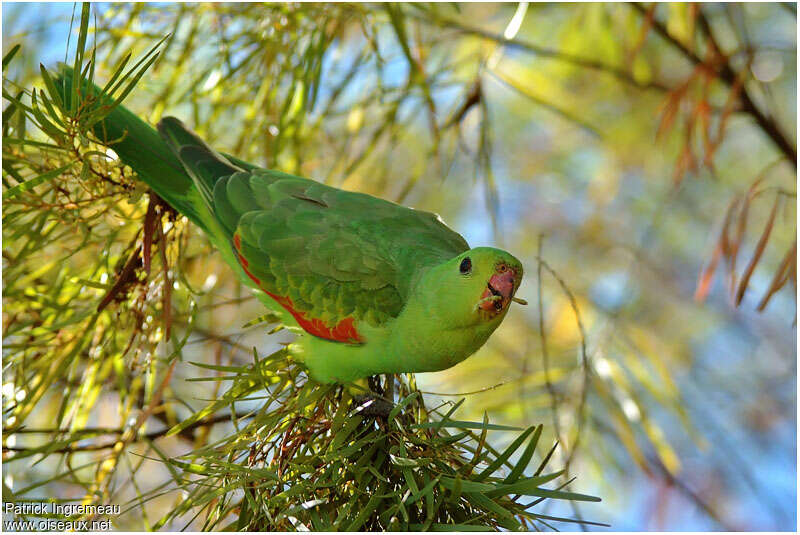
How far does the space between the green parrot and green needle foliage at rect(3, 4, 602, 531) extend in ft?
0.19

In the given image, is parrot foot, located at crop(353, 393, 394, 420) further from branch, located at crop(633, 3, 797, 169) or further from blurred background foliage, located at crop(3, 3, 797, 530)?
branch, located at crop(633, 3, 797, 169)

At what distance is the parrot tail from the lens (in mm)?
1289

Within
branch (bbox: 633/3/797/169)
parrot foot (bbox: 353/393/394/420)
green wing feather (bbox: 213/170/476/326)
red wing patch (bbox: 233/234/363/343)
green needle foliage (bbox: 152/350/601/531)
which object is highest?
branch (bbox: 633/3/797/169)

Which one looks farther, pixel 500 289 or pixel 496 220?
pixel 496 220

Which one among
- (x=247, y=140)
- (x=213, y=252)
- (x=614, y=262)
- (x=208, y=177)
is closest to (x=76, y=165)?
(x=208, y=177)

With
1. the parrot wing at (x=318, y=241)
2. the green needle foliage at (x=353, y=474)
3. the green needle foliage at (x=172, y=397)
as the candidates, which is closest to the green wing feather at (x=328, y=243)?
the parrot wing at (x=318, y=241)

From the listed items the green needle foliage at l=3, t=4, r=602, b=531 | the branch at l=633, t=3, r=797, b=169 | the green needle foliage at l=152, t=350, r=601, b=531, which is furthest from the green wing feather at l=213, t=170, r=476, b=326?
the branch at l=633, t=3, r=797, b=169

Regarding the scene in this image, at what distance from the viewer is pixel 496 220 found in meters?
1.68

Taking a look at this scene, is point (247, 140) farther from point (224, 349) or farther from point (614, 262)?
point (614, 262)

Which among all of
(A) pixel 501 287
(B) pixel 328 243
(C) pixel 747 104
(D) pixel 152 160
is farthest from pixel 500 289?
(C) pixel 747 104

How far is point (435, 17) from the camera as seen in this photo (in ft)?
5.76

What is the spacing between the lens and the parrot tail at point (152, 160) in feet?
4.23

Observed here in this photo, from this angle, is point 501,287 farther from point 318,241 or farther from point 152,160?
point 152,160

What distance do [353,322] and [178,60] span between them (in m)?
0.75
